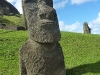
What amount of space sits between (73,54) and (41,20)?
7.73m

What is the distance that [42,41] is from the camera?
704 cm

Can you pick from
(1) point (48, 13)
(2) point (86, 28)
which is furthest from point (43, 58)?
(2) point (86, 28)

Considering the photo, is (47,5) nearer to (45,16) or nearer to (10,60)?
(45,16)

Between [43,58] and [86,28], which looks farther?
[86,28]

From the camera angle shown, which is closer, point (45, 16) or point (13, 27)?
point (45, 16)

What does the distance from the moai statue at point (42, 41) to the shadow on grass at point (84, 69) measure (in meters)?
3.56

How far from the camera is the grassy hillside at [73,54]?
11708 millimetres

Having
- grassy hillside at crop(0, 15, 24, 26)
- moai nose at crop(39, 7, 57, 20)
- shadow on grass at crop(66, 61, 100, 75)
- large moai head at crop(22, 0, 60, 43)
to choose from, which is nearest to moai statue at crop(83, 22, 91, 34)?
shadow on grass at crop(66, 61, 100, 75)

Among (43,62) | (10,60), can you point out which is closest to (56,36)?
(43,62)

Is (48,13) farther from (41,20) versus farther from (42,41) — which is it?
(42,41)

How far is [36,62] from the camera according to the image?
7355 millimetres

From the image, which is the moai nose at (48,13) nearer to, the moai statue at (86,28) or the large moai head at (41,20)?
the large moai head at (41,20)

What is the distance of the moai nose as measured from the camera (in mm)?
7164

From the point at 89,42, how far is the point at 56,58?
10347mm
